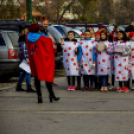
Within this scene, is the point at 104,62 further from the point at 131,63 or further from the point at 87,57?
the point at 131,63

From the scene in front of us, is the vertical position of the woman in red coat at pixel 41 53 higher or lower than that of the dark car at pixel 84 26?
higher

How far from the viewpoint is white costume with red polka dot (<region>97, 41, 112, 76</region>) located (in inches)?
413

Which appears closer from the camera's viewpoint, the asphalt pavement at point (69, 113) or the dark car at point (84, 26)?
the asphalt pavement at point (69, 113)

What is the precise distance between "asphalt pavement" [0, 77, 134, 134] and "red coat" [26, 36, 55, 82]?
1.96 ft

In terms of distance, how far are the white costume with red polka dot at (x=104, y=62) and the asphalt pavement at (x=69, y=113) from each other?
0.51m

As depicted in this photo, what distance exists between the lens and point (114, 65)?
10.5 metres

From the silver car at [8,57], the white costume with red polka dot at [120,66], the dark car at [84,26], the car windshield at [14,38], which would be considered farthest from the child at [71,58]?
the dark car at [84,26]

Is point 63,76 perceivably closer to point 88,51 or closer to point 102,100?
point 88,51

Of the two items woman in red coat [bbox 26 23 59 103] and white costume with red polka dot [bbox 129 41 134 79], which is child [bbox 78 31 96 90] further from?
woman in red coat [bbox 26 23 59 103]

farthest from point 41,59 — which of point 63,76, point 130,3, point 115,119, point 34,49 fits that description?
point 130,3

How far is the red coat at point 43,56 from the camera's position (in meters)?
8.52

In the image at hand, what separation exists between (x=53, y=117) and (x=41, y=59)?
5.39 feet

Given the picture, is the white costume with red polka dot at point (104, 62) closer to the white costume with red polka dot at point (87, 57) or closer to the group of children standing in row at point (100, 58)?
the group of children standing in row at point (100, 58)

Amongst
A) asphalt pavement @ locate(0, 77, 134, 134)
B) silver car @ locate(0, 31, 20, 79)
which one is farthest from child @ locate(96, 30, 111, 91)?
silver car @ locate(0, 31, 20, 79)
